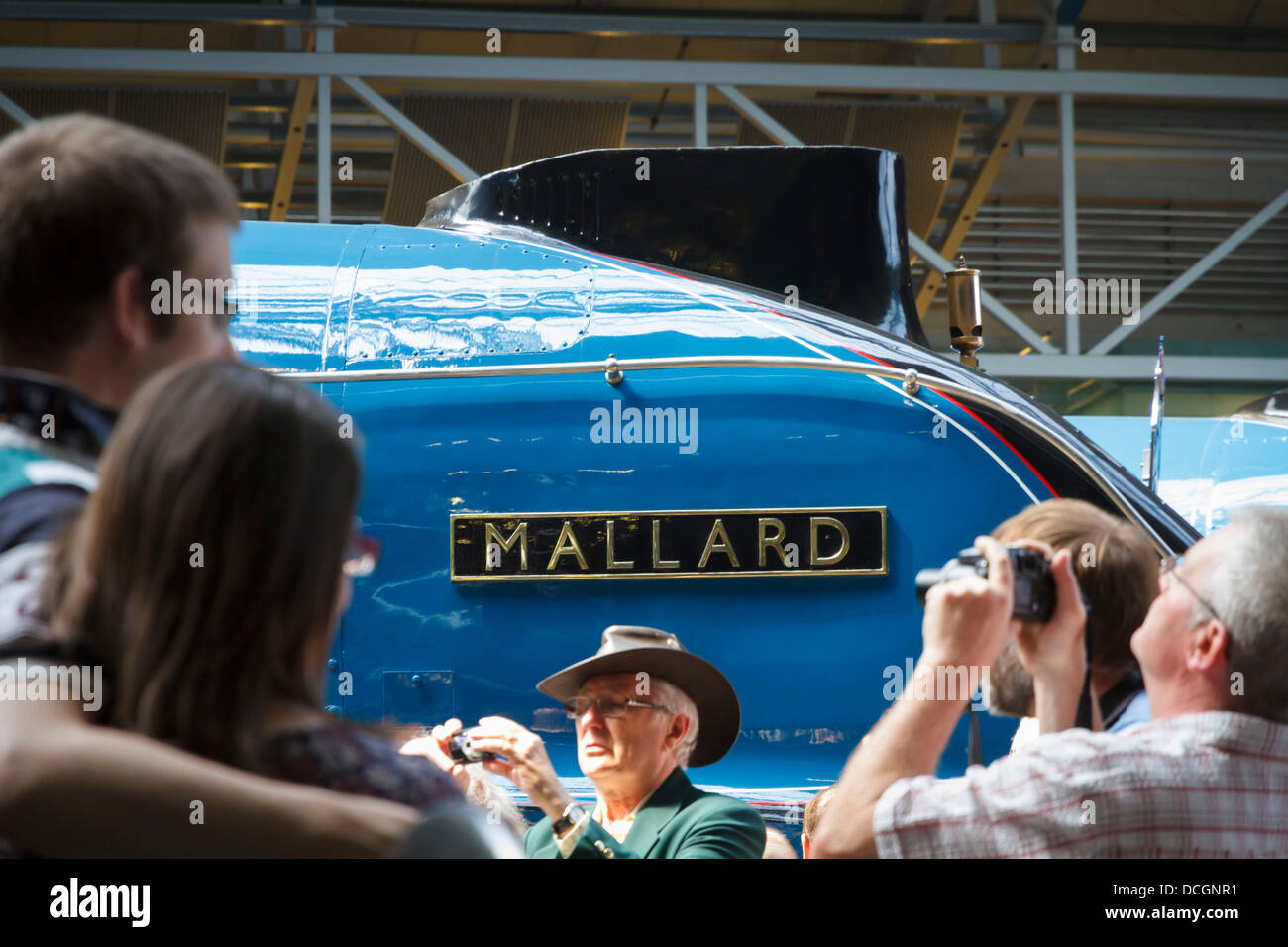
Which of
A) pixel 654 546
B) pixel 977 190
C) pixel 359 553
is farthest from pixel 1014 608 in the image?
pixel 977 190

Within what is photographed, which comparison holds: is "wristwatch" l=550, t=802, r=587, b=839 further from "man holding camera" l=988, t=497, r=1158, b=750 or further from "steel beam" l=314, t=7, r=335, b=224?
"steel beam" l=314, t=7, r=335, b=224

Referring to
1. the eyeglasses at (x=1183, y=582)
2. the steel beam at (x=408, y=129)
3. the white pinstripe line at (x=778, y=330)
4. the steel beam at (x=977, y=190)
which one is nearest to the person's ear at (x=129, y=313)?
the eyeglasses at (x=1183, y=582)

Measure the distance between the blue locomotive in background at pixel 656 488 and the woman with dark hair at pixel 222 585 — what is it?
2280mm

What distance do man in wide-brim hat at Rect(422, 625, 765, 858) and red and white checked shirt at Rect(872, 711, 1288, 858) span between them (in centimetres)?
101

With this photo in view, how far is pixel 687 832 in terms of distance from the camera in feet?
9.07

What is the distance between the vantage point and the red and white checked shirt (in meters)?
1.66

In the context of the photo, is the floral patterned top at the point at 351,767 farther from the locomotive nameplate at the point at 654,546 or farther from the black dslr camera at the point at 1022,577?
the locomotive nameplate at the point at 654,546

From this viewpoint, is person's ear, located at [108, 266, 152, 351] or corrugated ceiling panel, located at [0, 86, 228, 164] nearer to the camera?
person's ear, located at [108, 266, 152, 351]
